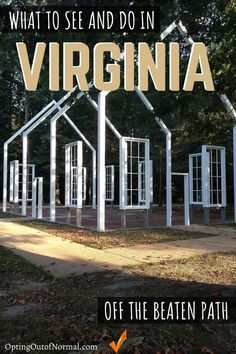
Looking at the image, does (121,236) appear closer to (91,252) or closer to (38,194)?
(91,252)

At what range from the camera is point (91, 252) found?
8156 millimetres

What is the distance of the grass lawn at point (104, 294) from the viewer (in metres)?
3.73

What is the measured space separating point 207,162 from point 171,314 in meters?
10.9

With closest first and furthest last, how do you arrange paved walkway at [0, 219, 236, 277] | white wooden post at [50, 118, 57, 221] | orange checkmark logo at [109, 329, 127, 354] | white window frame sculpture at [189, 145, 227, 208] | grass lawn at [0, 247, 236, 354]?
orange checkmark logo at [109, 329, 127, 354], grass lawn at [0, 247, 236, 354], paved walkway at [0, 219, 236, 277], white window frame sculpture at [189, 145, 227, 208], white wooden post at [50, 118, 57, 221]

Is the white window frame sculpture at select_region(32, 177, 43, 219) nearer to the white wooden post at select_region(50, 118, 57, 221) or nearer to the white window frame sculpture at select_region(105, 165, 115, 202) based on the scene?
the white wooden post at select_region(50, 118, 57, 221)

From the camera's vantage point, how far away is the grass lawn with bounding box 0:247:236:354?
373 cm

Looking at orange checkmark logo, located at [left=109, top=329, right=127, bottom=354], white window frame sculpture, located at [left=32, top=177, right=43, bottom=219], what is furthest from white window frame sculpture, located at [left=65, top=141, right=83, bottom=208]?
orange checkmark logo, located at [left=109, top=329, right=127, bottom=354]

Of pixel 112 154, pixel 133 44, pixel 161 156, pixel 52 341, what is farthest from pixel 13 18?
pixel 112 154

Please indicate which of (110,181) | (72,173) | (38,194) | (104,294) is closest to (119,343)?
(104,294)

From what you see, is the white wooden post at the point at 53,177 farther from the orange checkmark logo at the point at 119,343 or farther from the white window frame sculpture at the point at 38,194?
the orange checkmark logo at the point at 119,343

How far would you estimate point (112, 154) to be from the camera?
2750 cm

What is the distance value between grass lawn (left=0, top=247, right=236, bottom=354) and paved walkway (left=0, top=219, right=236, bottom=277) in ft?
1.25

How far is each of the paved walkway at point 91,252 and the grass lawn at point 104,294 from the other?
0.38m

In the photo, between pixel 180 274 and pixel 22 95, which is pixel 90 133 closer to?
pixel 22 95
